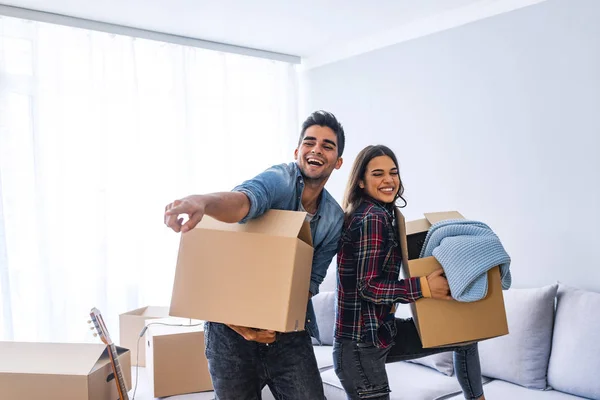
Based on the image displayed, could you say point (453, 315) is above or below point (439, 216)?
below

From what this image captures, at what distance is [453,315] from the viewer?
1.74m

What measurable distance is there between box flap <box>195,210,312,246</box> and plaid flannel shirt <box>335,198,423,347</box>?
24 centimetres

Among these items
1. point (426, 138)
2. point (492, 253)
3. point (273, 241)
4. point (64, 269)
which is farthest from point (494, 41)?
point (64, 269)

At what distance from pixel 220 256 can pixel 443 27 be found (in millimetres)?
2119

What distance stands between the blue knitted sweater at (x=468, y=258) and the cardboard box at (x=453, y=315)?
0.05m

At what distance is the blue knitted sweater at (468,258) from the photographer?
65.8 inches

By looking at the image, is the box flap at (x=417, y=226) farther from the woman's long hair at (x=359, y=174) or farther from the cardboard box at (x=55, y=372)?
the cardboard box at (x=55, y=372)

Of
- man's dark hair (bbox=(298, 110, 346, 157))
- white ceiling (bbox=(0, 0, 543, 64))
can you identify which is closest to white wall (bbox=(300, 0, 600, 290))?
white ceiling (bbox=(0, 0, 543, 64))

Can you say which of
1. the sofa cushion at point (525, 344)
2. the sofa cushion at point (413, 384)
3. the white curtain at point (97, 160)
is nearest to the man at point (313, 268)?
the sofa cushion at point (413, 384)

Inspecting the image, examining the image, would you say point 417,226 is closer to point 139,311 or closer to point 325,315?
point 325,315

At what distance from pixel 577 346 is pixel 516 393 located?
298mm

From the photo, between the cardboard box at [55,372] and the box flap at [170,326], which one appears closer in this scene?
the cardboard box at [55,372]

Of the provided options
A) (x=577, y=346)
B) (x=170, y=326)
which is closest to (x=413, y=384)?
(x=577, y=346)

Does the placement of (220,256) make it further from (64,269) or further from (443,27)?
(443,27)
